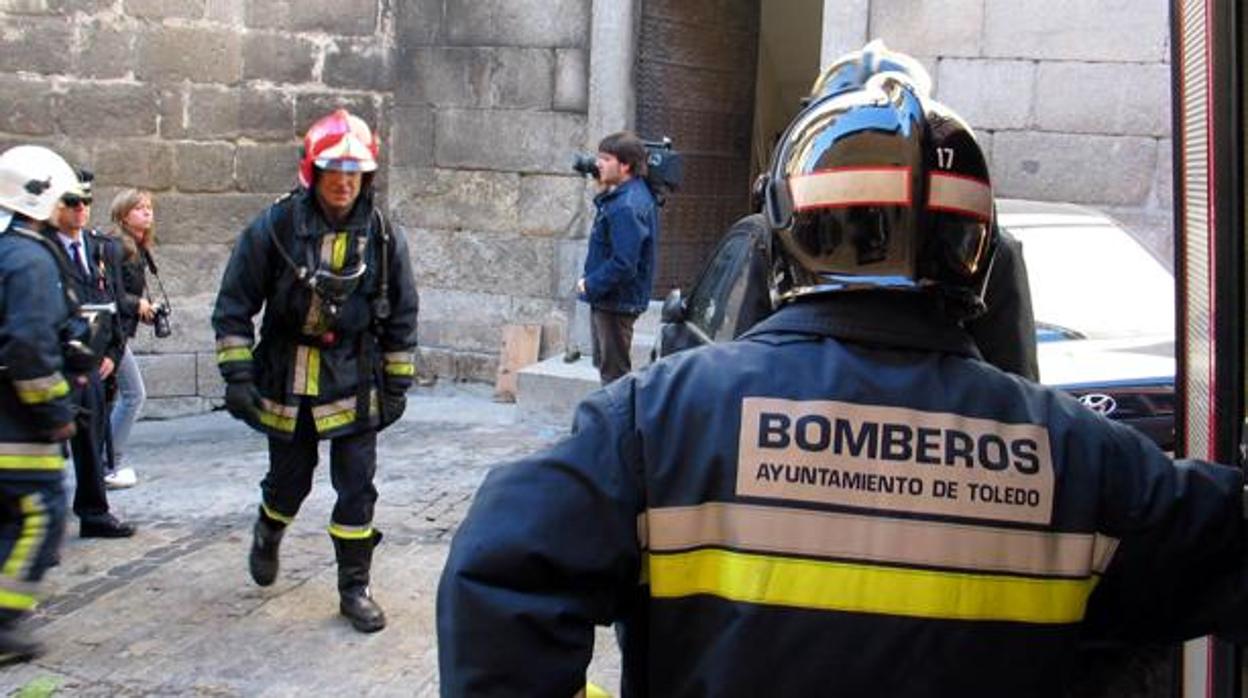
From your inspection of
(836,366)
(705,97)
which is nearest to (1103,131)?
(705,97)

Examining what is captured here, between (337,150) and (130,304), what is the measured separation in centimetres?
231

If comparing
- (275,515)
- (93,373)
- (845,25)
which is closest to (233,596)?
(275,515)

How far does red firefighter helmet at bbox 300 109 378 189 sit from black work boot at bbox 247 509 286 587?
1297 mm

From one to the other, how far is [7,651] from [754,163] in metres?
7.52

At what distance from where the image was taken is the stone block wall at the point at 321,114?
8.68 metres

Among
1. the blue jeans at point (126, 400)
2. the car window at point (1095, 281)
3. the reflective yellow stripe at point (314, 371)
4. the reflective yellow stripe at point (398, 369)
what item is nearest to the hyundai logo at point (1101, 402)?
the car window at point (1095, 281)

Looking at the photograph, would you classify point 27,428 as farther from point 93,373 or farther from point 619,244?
point 619,244

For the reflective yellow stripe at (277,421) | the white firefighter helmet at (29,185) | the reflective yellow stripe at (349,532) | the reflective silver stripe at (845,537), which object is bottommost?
the reflective yellow stripe at (349,532)

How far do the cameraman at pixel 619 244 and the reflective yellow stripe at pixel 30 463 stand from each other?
3.47 m

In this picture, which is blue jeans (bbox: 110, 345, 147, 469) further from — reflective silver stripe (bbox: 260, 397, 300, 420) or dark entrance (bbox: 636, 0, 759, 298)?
dark entrance (bbox: 636, 0, 759, 298)

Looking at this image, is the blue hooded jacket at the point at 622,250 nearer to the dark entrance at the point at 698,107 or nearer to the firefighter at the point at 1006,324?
the dark entrance at the point at 698,107

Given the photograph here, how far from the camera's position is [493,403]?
9.75m

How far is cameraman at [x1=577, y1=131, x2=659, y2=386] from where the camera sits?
758cm

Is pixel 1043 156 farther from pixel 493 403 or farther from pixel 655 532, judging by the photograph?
pixel 655 532
